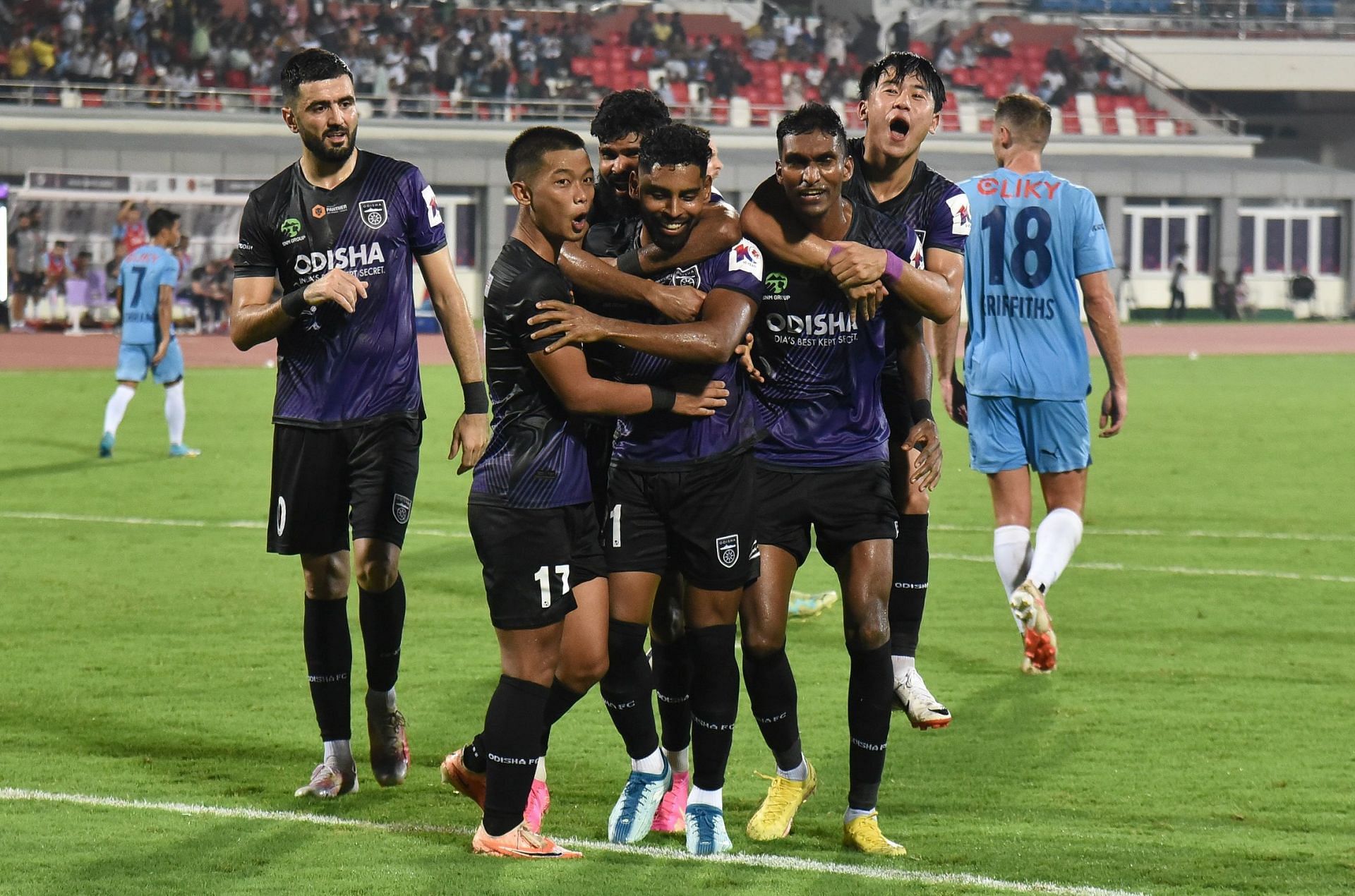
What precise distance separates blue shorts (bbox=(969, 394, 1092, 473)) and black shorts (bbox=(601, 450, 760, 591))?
2839 mm

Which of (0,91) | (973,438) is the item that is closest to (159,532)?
(973,438)

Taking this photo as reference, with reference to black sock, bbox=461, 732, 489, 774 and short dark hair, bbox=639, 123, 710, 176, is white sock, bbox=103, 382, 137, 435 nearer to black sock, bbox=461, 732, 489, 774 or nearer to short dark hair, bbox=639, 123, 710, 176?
black sock, bbox=461, 732, 489, 774

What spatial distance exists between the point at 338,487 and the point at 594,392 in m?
1.31

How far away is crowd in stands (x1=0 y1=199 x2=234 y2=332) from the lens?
31.3m

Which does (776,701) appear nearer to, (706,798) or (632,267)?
(706,798)

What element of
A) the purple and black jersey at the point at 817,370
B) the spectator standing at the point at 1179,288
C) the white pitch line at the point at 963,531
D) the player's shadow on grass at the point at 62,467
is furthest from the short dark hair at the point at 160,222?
the spectator standing at the point at 1179,288

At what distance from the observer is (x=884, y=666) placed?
16.0 ft

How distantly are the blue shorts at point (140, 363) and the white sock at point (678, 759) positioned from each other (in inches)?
434

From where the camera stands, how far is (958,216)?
534cm

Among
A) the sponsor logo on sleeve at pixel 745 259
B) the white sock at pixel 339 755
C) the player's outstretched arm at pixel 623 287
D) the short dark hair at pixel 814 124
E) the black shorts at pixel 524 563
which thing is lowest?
the white sock at pixel 339 755

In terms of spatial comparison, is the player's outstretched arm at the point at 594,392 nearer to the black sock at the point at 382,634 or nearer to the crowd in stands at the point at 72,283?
the black sock at the point at 382,634

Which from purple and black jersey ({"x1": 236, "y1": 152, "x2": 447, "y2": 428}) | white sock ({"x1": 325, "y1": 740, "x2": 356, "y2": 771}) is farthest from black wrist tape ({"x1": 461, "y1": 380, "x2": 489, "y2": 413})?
white sock ({"x1": 325, "y1": 740, "x2": 356, "y2": 771})

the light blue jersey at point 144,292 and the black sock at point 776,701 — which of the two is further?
the light blue jersey at point 144,292

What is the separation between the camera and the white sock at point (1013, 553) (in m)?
7.25
